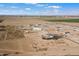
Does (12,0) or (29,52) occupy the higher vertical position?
(12,0)

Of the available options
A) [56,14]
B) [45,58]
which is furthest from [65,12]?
[45,58]

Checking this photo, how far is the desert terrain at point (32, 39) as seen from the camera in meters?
6.24

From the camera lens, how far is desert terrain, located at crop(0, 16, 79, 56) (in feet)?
20.5

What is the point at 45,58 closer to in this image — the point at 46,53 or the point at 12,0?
the point at 46,53

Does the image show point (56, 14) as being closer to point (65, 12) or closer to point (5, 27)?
point (65, 12)

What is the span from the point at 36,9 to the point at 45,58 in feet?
1.61

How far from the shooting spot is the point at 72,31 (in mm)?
6250

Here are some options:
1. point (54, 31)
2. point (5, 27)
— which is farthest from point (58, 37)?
point (5, 27)

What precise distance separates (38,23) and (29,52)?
298 millimetres

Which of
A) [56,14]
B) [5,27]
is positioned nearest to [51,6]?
[56,14]

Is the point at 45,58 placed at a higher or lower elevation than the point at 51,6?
lower

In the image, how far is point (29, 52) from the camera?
625 cm

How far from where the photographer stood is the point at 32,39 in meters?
6.24

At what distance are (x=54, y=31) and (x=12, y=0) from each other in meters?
0.51
